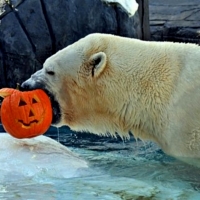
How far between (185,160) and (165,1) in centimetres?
749

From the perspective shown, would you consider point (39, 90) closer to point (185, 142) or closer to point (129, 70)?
point (129, 70)

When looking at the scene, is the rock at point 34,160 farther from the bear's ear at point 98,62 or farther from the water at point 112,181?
the bear's ear at point 98,62

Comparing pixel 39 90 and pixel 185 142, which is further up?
pixel 39 90

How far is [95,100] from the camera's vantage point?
13.6ft

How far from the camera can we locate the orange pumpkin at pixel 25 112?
4.06 meters

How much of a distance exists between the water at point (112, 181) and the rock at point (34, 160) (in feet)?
0.04

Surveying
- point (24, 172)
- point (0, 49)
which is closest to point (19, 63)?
point (0, 49)

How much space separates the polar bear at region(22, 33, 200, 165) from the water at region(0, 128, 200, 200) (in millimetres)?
183

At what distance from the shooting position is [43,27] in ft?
24.1

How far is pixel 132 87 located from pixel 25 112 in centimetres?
68

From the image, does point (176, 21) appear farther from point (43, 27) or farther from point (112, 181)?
point (112, 181)

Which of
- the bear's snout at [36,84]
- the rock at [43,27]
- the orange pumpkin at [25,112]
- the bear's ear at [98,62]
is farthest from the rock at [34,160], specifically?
the rock at [43,27]

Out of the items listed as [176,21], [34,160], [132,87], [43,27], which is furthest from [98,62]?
[176,21]

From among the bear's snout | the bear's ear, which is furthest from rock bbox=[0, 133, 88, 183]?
the bear's ear
